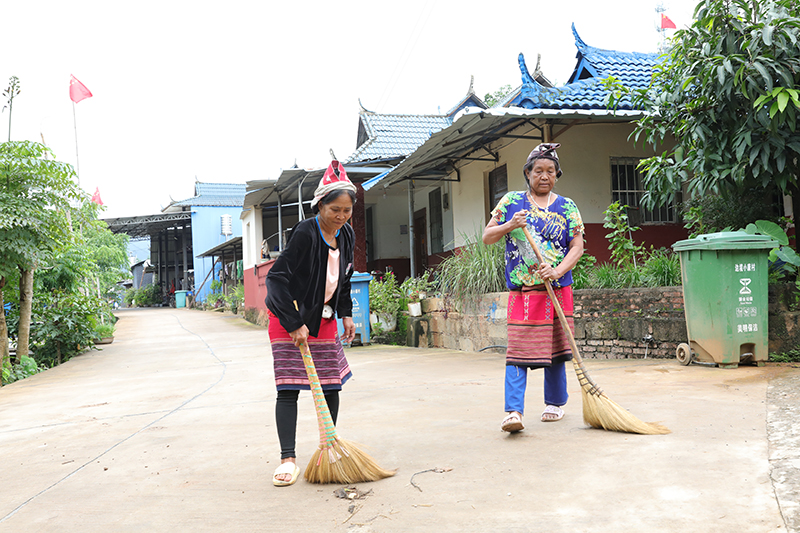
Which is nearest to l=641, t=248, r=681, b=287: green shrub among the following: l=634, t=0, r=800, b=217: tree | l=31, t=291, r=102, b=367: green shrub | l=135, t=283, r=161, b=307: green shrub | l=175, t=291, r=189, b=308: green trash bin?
l=634, t=0, r=800, b=217: tree

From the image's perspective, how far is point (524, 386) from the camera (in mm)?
3529

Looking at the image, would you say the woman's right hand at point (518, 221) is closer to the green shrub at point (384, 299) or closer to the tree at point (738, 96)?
the tree at point (738, 96)

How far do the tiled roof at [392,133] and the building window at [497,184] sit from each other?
10.7 feet

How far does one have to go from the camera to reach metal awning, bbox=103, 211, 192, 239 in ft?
110

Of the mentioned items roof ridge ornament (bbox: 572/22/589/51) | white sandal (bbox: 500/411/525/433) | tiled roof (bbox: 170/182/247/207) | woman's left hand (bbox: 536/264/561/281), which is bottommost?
white sandal (bbox: 500/411/525/433)

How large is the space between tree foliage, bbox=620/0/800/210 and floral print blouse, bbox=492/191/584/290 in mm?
2709

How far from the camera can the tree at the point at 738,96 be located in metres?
5.41

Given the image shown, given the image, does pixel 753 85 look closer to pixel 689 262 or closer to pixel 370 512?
pixel 689 262

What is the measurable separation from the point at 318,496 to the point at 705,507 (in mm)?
1548

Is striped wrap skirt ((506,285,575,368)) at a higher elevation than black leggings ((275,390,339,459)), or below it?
higher

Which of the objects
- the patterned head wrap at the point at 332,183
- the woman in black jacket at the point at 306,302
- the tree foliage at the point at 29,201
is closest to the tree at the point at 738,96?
the patterned head wrap at the point at 332,183

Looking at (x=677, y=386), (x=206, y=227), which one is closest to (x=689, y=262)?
(x=677, y=386)

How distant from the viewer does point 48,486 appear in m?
3.17

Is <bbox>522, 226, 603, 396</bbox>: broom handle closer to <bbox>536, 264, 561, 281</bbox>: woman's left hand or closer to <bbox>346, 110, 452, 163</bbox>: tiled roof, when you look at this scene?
<bbox>536, 264, 561, 281</bbox>: woman's left hand
